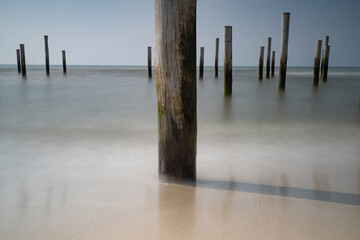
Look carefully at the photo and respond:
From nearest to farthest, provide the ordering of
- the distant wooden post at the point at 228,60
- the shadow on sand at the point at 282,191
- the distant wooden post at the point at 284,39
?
the shadow on sand at the point at 282,191
the distant wooden post at the point at 228,60
the distant wooden post at the point at 284,39

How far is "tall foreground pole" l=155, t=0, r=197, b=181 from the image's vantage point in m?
1.91

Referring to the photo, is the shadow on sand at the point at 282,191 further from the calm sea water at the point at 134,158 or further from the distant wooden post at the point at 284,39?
the distant wooden post at the point at 284,39

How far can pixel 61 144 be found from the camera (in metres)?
3.34

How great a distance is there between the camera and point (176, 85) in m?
2.00

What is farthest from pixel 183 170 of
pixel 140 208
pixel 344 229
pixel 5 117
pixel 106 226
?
pixel 5 117

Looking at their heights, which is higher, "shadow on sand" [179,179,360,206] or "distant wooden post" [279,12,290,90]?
"distant wooden post" [279,12,290,90]

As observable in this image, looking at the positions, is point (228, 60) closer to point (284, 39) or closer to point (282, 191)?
point (284, 39)

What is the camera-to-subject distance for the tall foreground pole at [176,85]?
6.28ft

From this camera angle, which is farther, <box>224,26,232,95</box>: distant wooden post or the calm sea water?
<box>224,26,232,95</box>: distant wooden post

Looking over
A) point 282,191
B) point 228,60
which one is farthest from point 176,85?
point 228,60

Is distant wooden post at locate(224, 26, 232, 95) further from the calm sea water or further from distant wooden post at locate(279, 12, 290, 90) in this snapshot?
the calm sea water

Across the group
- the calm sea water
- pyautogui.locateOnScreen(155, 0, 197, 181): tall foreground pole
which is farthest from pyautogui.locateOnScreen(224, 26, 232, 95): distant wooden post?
pyautogui.locateOnScreen(155, 0, 197, 181): tall foreground pole

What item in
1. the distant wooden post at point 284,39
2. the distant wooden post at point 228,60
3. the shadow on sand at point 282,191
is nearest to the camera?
the shadow on sand at point 282,191

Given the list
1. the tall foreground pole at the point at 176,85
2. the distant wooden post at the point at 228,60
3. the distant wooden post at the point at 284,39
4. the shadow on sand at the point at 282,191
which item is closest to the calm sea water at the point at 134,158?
the shadow on sand at the point at 282,191
